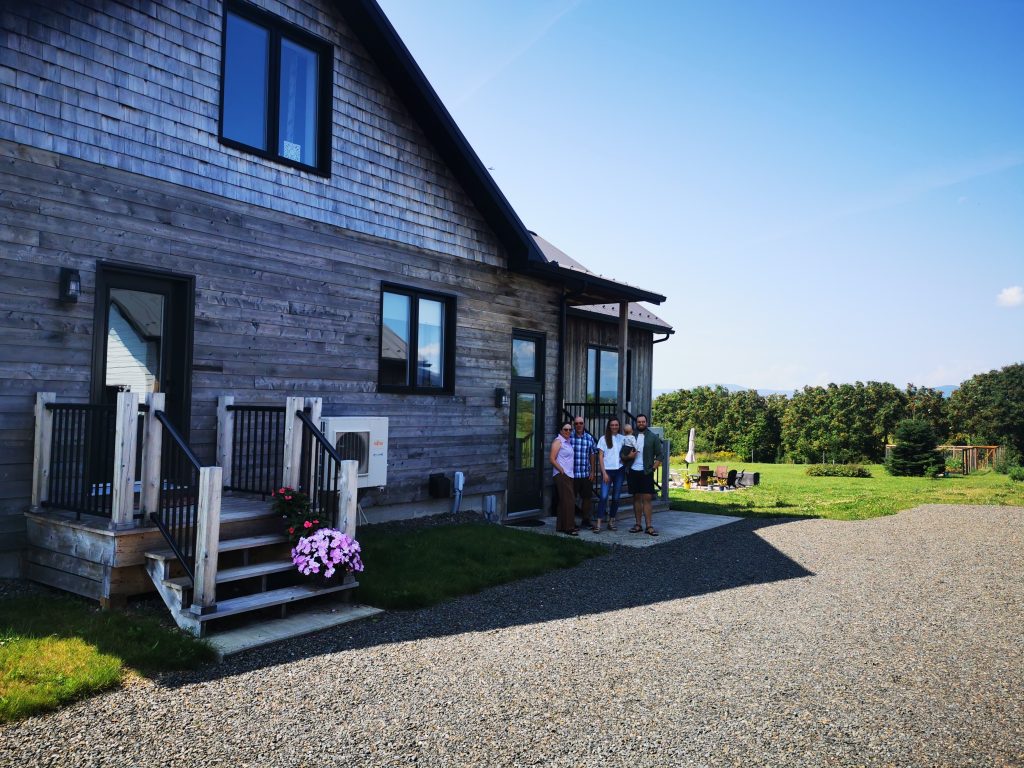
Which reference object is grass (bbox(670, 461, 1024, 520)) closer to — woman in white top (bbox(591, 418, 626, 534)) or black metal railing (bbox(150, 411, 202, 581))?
woman in white top (bbox(591, 418, 626, 534))

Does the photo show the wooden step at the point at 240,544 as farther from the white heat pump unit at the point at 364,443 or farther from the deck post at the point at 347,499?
the white heat pump unit at the point at 364,443

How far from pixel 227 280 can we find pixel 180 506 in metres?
2.94

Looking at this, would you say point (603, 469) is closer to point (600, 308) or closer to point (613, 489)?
point (613, 489)

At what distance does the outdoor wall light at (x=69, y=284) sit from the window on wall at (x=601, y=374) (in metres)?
10.2

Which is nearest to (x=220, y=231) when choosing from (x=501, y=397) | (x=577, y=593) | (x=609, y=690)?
(x=501, y=397)

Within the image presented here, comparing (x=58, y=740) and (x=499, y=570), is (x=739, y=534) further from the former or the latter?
(x=58, y=740)

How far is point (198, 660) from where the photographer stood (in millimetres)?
4973

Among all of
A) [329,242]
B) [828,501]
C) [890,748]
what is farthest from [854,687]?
[828,501]

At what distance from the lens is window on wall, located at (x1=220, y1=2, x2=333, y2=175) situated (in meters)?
8.09

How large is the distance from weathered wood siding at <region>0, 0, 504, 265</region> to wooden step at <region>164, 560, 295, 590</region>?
382cm

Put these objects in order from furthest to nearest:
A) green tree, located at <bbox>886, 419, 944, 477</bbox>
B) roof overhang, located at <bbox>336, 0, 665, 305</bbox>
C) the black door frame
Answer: green tree, located at <bbox>886, 419, 944, 477</bbox> → roof overhang, located at <bbox>336, 0, 665, 305</bbox> → the black door frame

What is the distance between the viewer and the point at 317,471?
6844mm

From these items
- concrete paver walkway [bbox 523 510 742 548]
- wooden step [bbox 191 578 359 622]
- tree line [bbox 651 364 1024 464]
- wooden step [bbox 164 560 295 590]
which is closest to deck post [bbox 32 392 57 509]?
wooden step [bbox 164 560 295 590]

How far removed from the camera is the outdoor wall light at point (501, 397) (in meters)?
11.3
